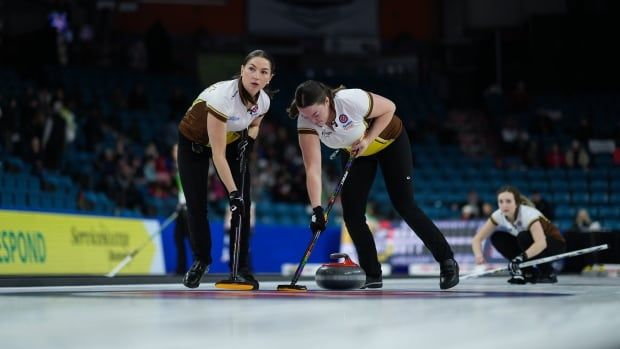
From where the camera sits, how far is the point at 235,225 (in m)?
5.40

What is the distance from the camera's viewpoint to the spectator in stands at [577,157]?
17812 mm

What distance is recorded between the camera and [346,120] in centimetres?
522

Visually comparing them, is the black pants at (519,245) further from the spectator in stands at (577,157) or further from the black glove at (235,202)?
the spectator in stands at (577,157)

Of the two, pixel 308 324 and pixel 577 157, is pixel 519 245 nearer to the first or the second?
pixel 308 324

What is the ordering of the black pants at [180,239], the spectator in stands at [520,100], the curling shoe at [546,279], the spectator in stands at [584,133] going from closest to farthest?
the curling shoe at [546,279] → the black pants at [180,239] → the spectator in stands at [584,133] → the spectator in stands at [520,100]

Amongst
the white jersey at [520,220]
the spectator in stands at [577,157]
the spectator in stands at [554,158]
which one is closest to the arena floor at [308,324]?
the white jersey at [520,220]

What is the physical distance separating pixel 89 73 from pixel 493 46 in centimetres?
1067

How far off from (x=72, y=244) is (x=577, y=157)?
11046 millimetres

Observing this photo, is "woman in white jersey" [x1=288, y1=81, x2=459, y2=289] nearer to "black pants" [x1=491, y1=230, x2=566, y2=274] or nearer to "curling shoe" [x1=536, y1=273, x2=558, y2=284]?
"black pants" [x1=491, y1=230, x2=566, y2=274]

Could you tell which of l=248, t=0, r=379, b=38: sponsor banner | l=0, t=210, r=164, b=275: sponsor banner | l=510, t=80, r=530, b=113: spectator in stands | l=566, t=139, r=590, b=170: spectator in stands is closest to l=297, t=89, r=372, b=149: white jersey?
l=0, t=210, r=164, b=275: sponsor banner

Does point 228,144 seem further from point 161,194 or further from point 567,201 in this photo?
point 567,201

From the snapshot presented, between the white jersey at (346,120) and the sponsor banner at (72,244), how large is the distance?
4554 mm

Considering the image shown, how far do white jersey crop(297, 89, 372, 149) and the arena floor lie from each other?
5.88 ft

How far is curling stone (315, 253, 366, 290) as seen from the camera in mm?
5238
